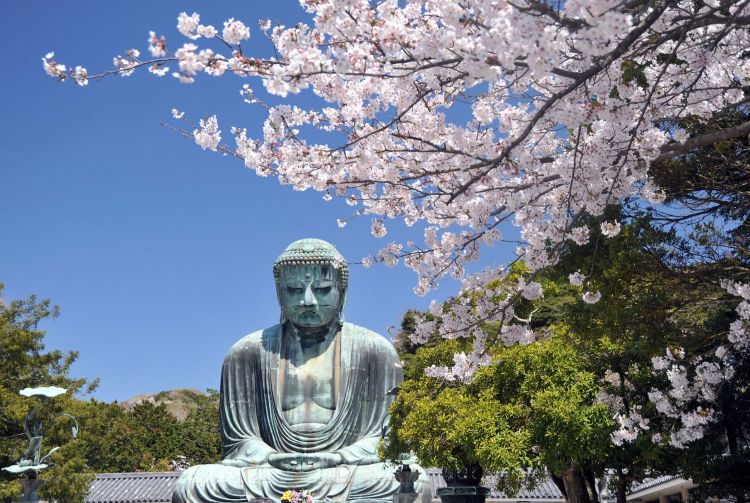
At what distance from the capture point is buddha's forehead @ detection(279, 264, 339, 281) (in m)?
12.6

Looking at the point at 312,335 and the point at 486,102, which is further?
the point at 312,335

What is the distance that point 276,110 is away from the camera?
21.8 ft

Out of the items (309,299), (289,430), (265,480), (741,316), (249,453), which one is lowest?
(265,480)

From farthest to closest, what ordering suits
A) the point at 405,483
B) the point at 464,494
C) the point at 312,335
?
1. the point at 312,335
2. the point at 464,494
3. the point at 405,483

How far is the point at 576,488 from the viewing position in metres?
14.0

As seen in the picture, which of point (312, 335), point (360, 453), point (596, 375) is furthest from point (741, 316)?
point (312, 335)

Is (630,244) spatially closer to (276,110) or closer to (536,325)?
(276,110)

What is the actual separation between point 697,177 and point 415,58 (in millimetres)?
4012

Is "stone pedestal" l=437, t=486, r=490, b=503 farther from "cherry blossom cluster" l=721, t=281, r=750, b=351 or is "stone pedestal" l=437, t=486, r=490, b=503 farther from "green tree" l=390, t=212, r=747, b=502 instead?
"cherry blossom cluster" l=721, t=281, r=750, b=351

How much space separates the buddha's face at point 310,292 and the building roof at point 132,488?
1383cm

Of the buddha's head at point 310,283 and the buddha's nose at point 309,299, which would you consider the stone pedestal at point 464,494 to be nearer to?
the buddha's head at point 310,283

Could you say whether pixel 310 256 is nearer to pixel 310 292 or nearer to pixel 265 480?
pixel 310 292

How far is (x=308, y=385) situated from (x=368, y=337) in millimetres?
1174

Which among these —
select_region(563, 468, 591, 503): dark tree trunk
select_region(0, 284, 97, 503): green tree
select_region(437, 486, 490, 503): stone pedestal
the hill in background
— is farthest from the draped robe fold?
the hill in background
